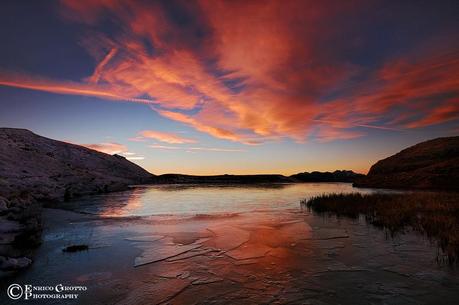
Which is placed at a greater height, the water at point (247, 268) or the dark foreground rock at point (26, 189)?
the dark foreground rock at point (26, 189)

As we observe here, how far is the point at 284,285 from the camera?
8125mm

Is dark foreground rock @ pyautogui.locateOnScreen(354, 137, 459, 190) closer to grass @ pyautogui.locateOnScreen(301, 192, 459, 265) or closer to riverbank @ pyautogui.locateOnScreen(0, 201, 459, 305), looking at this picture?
grass @ pyautogui.locateOnScreen(301, 192, 459, 265)

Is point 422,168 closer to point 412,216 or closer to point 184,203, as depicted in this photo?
point 412,216

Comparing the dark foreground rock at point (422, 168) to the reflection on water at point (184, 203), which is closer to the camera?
the reflection on water at point (184, 203)

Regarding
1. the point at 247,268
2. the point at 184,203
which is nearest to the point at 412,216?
the point at 247,268

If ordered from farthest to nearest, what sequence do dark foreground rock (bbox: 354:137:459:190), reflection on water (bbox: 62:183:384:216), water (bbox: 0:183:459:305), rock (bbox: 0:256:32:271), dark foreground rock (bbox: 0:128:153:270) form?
1. dark foreground rock (bbox: 354:137:459:190)
2. reflection on water (bbox: 62:183:384:216)
3. dark foreground rock (bbox: 0:128:153:270)
4. rock (bbox: 0:256:32:271)
5. water (bbox: 0:183:459:305)
